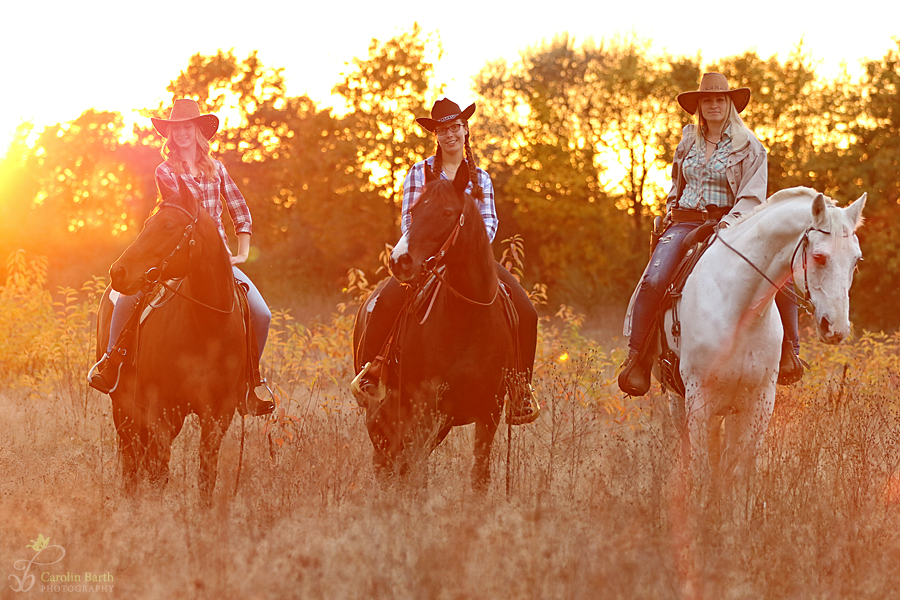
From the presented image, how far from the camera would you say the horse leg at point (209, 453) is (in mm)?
5293

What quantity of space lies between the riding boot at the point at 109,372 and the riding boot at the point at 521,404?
2.66 m

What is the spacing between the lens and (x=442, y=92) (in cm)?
3011

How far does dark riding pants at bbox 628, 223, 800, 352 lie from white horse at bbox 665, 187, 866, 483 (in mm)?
315

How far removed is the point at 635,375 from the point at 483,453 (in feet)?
5.23

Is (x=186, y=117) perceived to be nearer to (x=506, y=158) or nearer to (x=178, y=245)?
(x=178, y=245)

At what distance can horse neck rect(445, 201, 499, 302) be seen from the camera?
206 inches

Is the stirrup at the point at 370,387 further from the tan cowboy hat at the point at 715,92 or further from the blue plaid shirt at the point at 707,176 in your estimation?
the tan cowboy hat at the point at 715,92

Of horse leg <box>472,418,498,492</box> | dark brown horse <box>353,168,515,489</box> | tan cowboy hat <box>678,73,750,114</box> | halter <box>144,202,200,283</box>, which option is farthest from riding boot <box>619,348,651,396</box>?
halter <box>144,202,200,283</box>

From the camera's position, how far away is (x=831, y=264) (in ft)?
16.3

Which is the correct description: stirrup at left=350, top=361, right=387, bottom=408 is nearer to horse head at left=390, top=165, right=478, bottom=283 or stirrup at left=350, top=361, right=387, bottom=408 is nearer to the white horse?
horse head at left=390, top=165, right=478, bottom=283

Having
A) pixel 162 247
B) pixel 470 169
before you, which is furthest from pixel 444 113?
pixel 162 247

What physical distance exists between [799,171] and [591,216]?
7341 millimetres

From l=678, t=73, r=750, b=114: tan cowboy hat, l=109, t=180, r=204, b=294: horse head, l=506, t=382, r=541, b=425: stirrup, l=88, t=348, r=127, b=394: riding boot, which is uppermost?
l=678, t=73, r=750, b=114: tan cowboy hat

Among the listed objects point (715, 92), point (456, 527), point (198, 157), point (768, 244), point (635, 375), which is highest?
point (715, 92)
